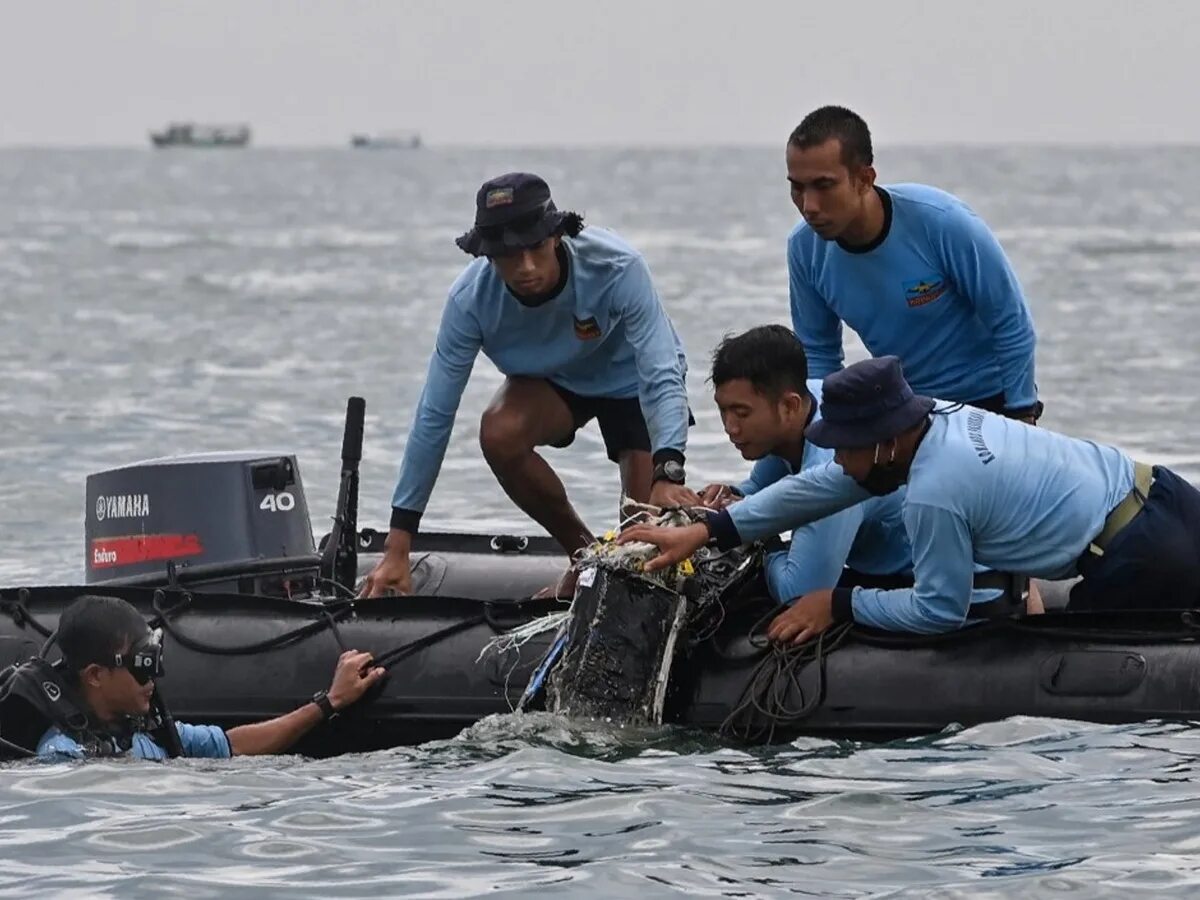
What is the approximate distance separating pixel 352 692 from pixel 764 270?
106 feet

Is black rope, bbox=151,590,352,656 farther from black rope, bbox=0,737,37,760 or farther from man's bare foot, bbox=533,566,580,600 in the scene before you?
black rope, bbox=0,737,37,760

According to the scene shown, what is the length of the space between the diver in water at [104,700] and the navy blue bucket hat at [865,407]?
6.92 feet

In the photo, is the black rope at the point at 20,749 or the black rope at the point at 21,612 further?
the black rope at the point at 21,612

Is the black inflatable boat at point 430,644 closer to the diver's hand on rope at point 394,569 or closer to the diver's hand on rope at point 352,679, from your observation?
the diver's hand on rope at point 352,679

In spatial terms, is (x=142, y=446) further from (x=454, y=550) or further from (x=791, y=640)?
(x=791, y=640)

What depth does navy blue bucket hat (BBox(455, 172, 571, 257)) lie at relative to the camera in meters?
8.28

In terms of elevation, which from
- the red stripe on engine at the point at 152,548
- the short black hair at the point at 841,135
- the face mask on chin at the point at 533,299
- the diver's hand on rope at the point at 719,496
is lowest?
the red stripe on engine at the point at 152,548

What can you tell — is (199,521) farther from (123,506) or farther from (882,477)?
(882,477)

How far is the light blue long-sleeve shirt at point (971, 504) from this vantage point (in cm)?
731

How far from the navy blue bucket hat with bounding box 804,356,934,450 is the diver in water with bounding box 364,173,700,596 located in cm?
104

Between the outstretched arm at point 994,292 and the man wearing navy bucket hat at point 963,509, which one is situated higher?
the outstretched arm at point 994,292

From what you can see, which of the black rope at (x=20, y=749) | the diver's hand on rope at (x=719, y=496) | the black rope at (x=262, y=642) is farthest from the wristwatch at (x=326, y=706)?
the diver's hand on rope at (x=719, y=496)

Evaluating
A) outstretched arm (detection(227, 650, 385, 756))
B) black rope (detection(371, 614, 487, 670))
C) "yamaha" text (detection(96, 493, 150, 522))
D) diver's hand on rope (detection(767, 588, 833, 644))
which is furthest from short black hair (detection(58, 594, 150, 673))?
diver's hand on rope (detection(767, 588, 833, 644))

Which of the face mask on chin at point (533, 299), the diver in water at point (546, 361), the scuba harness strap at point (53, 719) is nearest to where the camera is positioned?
the scuba harness strap at point (53, 719)
